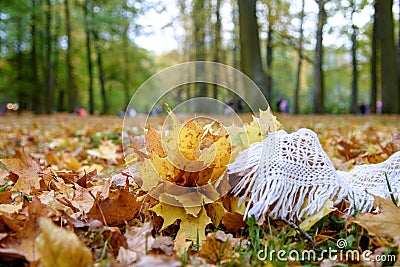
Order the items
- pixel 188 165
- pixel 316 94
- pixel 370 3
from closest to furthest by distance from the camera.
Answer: pixel 188 165
pixel 370 3
pixel 316 94

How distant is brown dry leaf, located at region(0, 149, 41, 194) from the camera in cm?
135

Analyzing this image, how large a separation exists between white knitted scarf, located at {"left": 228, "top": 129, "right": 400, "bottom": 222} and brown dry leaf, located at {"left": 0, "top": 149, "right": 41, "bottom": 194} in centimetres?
71

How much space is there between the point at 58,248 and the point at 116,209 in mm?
414

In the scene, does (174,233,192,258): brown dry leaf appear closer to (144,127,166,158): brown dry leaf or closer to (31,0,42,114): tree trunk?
(144,127,166,158): brown dry leaf

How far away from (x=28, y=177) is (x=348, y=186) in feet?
3.71

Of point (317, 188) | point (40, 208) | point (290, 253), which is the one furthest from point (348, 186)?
point (40, 208)

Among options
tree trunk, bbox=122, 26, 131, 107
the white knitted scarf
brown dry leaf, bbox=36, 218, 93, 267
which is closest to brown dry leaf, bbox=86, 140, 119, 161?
the white knitted scarf

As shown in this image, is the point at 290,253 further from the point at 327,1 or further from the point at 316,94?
the point at 316,94

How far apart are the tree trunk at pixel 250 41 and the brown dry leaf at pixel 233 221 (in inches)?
300

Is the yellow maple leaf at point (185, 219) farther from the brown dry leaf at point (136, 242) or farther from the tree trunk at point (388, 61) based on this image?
the tree trunk at point (388, 61)

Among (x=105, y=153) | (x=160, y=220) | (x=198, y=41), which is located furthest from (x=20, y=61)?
(x=160, y=220)

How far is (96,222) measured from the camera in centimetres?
106

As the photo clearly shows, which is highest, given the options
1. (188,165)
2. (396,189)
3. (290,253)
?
(188,165)

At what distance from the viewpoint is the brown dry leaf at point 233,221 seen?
1217mm
